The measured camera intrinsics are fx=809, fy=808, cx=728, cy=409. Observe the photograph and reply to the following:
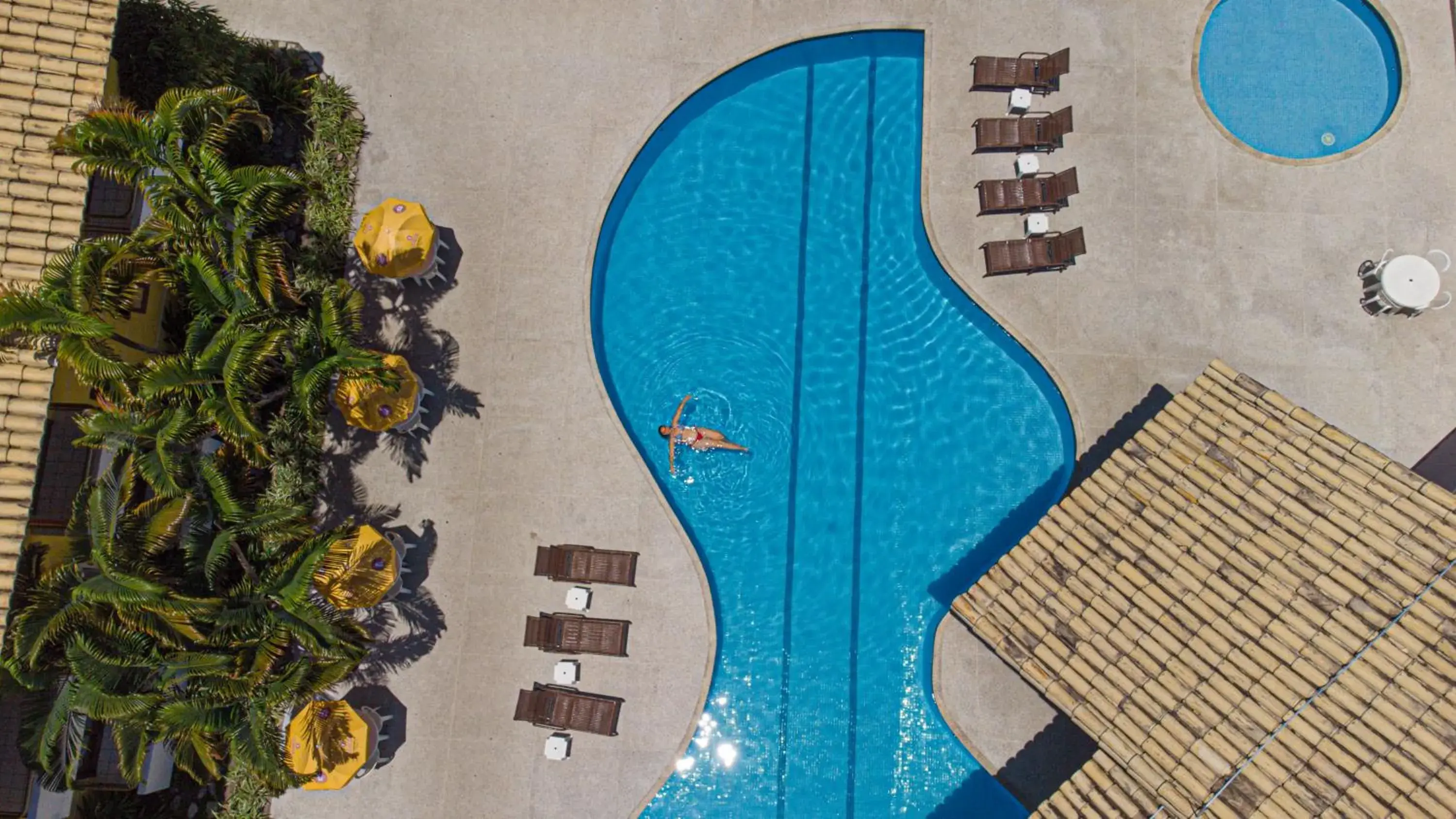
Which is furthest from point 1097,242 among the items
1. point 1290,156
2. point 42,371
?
point 42,371

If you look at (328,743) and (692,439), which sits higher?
(692,439)

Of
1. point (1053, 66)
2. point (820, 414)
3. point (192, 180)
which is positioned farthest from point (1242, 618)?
point (192, 180)

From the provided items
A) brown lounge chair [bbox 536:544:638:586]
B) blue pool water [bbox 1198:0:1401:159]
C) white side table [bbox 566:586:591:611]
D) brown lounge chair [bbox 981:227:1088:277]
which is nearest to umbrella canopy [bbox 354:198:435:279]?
brown lounge chair [bbox 536:544:638:586]

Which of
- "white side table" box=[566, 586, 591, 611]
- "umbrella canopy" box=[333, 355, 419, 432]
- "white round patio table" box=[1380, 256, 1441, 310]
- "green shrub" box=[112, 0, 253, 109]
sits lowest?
"white side table" box=[566, 586, 591, 611]

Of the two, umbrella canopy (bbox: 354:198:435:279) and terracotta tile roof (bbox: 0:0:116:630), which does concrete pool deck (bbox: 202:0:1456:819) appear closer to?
umbrella canopy (bbox: 354:198:435:279)

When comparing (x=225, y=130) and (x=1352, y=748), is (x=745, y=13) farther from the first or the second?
(x=1352, y=748)

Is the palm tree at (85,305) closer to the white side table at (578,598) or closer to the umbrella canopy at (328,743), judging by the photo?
the umbrella canopy at (328,743)

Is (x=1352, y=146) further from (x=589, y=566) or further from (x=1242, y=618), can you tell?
(x=589, y=566)
